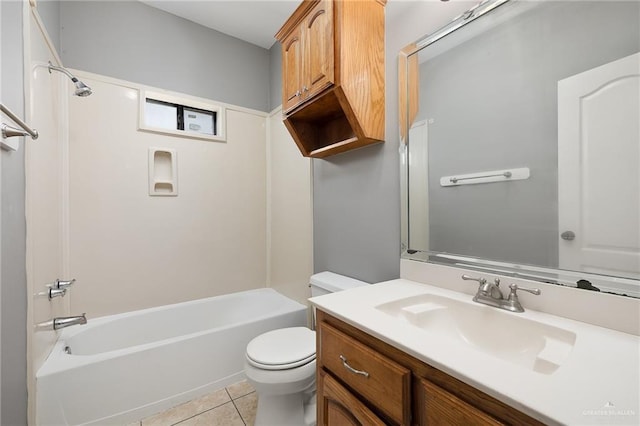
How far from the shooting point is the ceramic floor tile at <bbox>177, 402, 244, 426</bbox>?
147 centimetres

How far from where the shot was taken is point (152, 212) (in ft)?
6.86

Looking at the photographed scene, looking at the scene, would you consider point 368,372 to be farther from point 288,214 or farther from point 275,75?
point 275,75

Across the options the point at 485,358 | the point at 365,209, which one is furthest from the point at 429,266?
the point at 485,358

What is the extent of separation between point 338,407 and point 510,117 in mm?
1199

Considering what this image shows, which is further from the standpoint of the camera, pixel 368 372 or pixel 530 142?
pixel 530 142

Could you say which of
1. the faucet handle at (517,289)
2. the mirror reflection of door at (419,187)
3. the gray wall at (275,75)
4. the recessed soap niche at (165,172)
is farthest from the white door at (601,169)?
the recessed soap niche at (165,172)

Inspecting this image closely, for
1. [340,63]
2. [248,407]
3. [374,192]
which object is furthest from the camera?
[248,407]

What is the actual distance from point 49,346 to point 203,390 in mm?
897

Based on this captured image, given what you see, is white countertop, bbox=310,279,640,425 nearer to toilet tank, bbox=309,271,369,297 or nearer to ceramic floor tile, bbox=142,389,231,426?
toilet tank, bbox=309,271,369,297

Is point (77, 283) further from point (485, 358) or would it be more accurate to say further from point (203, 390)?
point (485, 358)

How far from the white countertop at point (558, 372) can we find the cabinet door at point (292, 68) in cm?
125

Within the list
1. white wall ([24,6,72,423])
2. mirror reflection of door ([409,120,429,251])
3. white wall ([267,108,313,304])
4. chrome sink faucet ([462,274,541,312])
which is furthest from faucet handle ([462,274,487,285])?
white wall ([24,6,72,423])

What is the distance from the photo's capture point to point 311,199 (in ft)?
6.61

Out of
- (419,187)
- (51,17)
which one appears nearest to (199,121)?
(51,17)
